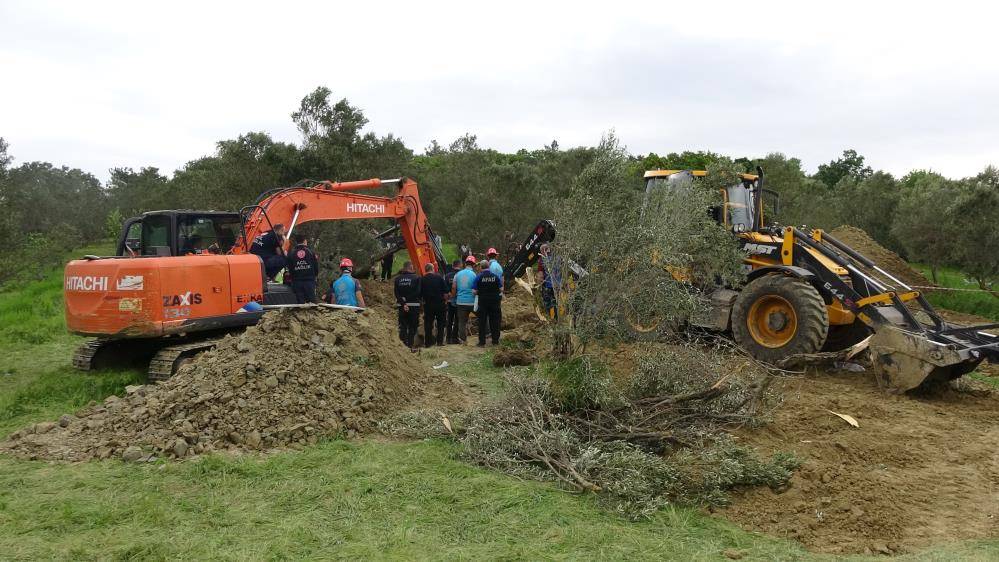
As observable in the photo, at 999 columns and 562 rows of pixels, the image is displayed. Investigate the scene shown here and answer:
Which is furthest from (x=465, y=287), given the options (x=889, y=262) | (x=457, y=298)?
(x=889, y=262)

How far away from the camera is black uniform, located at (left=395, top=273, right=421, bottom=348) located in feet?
37.5

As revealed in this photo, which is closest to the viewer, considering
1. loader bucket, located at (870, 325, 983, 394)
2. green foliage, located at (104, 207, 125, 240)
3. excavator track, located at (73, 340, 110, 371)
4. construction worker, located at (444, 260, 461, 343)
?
loader bucket, located at (870, 325, 983, 394)

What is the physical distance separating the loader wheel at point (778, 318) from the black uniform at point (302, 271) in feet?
20.1

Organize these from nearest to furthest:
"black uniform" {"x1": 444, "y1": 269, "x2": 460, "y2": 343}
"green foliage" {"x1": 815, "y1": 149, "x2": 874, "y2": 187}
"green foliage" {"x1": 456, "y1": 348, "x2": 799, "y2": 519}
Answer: "green foliage" {"x1": 456, "y1": 348, "x2": 799, "y2": 519}, "black uniform" {"x1": 444, "y1": 269, "x2": 460, "y2": 343}, "green foliage" {"x1": 815, "y1": 149, "x2": 874, "y2": 187}

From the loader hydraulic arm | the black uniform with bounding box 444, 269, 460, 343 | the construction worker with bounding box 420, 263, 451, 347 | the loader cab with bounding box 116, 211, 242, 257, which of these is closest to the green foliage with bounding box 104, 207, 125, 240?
the loader hydraulic arm

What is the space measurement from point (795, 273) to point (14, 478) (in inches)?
354

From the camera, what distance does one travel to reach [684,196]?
739 cm

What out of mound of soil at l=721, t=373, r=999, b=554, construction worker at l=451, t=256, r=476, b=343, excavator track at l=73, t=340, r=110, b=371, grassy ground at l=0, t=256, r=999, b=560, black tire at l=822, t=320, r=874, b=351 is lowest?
grassy ground at l=0, t=256, r=999, b=560

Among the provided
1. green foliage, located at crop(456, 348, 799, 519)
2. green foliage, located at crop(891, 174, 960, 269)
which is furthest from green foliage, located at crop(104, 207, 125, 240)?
green foliage, located at crop(891, 174, 960, 269)

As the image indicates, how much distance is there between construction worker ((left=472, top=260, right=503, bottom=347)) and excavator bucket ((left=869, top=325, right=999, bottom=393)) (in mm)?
5492

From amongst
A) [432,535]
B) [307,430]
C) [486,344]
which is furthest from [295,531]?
[486,344]

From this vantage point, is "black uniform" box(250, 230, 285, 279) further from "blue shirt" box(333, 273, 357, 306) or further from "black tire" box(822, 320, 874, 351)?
"black tire" box(822, 320, 874, 351)

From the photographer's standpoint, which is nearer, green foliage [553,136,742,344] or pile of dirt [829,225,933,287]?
green foliage [553,136,742,344]

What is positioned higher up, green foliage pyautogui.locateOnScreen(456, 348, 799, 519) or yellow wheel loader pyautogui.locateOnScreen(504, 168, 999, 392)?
yellow wheel loader pyautogui.locateOnScreen(504, 168, 999, 392)
